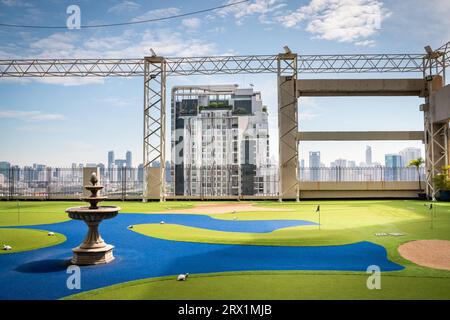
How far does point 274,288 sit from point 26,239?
9586 millimetres

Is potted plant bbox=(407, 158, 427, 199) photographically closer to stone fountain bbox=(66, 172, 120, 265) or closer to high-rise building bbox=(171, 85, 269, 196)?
stone fountain bbox=(66, 172, 120, 265)

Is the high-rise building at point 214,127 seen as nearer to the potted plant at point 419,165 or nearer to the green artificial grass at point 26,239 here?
the potted plant at point 419,165

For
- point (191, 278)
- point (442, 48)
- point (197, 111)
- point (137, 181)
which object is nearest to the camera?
point (191, 278)

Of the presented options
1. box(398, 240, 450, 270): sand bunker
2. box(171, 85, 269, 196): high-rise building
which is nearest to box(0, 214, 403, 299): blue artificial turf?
box(398, 240, 450, 270): sand bunker

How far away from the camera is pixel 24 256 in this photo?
10000 millimetres

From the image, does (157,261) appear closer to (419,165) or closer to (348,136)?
(348,136)

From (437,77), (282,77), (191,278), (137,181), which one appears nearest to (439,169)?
(437,77)

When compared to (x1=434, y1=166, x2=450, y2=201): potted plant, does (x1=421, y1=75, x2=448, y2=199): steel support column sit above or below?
above

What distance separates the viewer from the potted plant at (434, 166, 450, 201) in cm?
2899

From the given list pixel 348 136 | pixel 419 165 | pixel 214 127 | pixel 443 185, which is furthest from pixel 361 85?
pixel 214 127

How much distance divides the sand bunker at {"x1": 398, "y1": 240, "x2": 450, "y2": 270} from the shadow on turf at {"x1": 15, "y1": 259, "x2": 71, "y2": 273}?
884cm

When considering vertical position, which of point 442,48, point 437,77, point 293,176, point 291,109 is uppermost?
point 442,48

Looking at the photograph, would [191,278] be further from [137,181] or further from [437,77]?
[437,77]

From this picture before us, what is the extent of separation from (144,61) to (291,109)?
1310 cm
